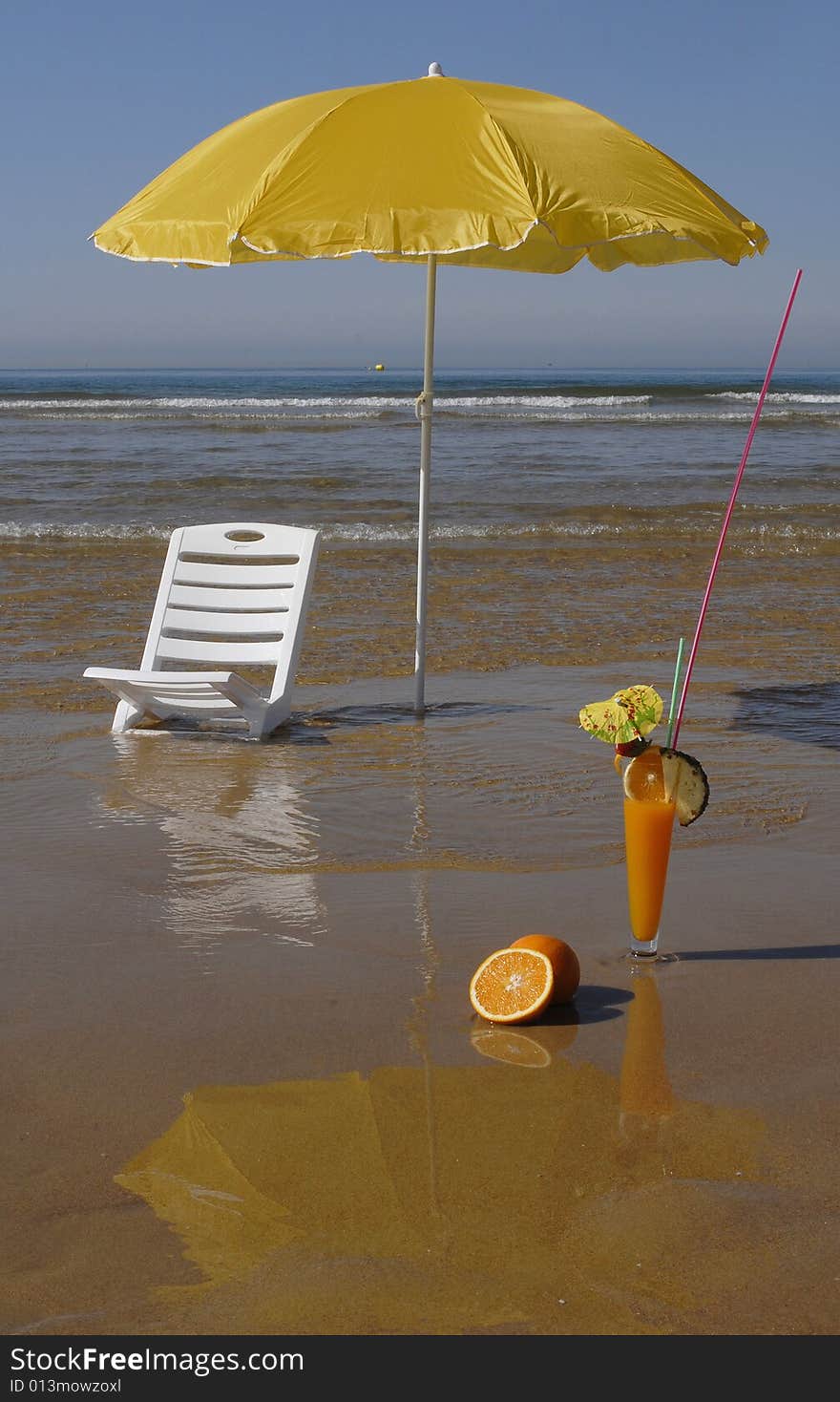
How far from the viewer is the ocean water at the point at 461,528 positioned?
27.4ft

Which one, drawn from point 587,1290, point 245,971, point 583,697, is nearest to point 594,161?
point 583,697

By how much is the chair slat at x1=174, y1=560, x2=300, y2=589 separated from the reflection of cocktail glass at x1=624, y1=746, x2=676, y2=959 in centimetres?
332

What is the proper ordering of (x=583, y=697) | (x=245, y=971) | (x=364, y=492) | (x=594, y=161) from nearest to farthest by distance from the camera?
(x=245, y=971)
(x=594, y=161)
(x=583, y=697)
(x=364, y=492)

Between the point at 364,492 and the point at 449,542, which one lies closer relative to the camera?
the point at 449,542

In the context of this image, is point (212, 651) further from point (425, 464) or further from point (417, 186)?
point (417, 186)

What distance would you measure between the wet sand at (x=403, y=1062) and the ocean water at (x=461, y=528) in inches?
92.9

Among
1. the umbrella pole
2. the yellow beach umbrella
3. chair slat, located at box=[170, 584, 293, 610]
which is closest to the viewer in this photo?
the yellow beach umbrella

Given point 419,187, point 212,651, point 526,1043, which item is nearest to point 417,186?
point 419,187

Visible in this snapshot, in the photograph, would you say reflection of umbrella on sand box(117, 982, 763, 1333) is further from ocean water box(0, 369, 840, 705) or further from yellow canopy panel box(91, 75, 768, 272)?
ocean water box(0, 369, 840, 705)

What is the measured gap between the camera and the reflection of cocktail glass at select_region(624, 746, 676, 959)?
357cm

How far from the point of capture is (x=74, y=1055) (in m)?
3.17

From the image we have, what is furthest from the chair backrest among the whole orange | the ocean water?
the whole orange
